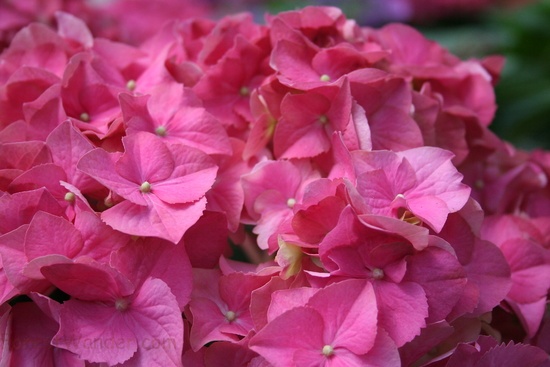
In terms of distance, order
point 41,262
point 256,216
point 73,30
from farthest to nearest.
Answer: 1. point 73,30
2. point 256,216
3. point 41,262

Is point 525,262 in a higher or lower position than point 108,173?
lower

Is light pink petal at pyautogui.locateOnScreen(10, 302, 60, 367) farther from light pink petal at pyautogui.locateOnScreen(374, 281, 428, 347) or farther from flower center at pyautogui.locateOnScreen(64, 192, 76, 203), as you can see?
light pink petal at pyautogui.locateOnScreen(374, 281, 428, 347)

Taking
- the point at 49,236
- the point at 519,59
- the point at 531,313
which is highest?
the point at 49,236

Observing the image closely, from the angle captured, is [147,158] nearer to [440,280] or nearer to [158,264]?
[158,264]

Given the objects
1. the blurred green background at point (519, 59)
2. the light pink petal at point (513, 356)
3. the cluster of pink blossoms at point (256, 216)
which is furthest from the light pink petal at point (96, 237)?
the blurred green background at point (519, 59)

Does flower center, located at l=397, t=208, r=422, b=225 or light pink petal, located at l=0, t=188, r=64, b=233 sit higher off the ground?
light pink petal, located at l=0, t=188, r=64, b=233

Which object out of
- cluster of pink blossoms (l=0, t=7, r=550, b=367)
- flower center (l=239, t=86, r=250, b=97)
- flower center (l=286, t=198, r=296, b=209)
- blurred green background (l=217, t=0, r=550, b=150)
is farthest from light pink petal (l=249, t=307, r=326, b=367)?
blurred green background (l=217, t=0, r=550, b=150)

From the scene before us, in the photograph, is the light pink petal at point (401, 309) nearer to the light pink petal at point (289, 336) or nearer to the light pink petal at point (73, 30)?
the light pink petal at point (289, 336)

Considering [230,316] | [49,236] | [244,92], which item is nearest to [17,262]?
[49,236]
